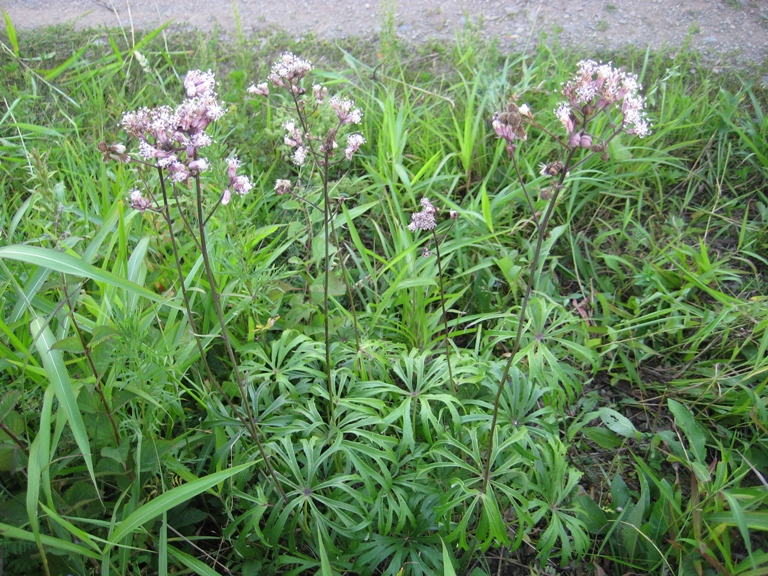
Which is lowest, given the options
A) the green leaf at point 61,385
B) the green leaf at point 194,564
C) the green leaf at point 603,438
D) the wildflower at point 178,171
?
the green leaf at point 603,438

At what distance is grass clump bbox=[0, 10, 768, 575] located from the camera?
172cm

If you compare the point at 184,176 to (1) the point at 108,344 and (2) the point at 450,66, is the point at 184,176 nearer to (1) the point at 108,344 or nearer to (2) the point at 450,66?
(1) the point at 108,344

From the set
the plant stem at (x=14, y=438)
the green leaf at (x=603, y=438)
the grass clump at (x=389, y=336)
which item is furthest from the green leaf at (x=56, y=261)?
the green leaf at (x=603, y=438)

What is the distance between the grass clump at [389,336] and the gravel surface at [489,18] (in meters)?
0.38

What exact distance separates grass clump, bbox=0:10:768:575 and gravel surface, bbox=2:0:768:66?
1.25 feet

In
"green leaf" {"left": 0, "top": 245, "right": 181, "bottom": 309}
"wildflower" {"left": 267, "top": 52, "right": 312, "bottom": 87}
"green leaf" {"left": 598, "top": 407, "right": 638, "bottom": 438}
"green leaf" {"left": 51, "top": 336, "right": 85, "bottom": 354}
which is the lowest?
"green leaf" {"left": 598, "top": 407, "right": 638, "bottom": 438}

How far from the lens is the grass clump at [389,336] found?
1.72 meters

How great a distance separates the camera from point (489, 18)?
433 cm

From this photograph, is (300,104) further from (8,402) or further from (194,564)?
(194,564)

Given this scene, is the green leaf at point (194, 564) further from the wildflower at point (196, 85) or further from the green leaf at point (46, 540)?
the wildflower at point (196, 85)

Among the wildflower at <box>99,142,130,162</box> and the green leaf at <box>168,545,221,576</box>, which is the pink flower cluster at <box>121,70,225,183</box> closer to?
the wildflower at <box>99,142,130,162</box>

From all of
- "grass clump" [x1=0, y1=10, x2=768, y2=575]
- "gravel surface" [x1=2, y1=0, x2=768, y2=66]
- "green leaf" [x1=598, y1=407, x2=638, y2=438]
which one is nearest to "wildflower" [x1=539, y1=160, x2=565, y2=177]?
"grass clump" [x1=0, y1=10, x2=768, y2=575]

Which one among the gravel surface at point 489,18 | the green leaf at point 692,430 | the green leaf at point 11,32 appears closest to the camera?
the green leaf at point 692,430

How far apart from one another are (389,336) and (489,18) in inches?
118
